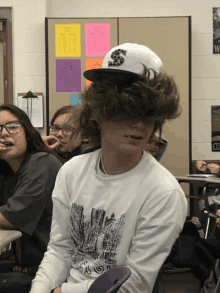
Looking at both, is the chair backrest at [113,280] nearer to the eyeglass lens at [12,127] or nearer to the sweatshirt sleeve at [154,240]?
the sweatshirt sleeve at [154,240]

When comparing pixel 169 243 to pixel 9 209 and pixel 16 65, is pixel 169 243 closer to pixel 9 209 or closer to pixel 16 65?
pixel 9 209

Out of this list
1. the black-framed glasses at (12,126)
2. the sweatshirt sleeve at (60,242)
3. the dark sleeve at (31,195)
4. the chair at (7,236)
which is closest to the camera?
the sweatshirt sleeve at (60,242)

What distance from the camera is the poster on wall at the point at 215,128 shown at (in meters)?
3.66

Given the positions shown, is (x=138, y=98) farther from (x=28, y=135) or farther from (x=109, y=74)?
(x=28, y=135)

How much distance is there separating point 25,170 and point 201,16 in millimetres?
3036

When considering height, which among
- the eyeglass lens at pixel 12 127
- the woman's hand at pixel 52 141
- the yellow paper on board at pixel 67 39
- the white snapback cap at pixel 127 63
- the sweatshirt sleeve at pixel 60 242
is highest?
the yellow paper on board at pixel 67 39

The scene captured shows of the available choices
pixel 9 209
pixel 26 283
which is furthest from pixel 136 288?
pixel 9 209

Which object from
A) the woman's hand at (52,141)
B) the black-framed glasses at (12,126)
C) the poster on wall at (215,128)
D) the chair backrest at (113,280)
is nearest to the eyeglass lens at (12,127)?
the black-framed glasses at (12,126)

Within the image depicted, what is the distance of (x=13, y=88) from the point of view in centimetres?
348

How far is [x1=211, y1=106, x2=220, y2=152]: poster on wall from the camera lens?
3656mm

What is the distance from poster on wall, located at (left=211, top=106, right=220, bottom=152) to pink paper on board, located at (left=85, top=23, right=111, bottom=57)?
53.7 inches

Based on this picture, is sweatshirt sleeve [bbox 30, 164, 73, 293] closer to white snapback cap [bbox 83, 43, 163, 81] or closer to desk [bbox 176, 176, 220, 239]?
white snapback cap [bbox 83, 43, 163, 81]

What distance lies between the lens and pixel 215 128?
367 centimetres

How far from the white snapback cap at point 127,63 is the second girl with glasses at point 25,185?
66 centimetres
